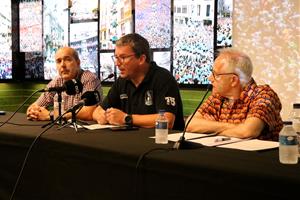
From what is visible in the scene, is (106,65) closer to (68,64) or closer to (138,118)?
(68,64)

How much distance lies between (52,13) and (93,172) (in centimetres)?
402


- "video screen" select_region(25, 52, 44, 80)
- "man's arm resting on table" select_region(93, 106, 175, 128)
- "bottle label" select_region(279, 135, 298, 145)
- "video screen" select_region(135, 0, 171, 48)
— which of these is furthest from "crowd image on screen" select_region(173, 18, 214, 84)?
"bottle label" select_region(279, 135, 298, 145)

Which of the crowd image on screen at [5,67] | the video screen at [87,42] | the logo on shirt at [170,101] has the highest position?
the video screen at [87,42]

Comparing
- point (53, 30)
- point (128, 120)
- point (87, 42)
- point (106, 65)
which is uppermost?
point (53, 30)

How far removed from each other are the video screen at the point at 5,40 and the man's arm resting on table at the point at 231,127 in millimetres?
3843

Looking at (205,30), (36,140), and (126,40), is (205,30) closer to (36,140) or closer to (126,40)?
(126,40)

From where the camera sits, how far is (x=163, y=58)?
4.78 m

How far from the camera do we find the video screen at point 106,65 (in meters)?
5.25

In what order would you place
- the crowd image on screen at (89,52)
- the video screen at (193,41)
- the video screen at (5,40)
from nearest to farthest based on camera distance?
the video screen at (193,41)
the crowd image on screen at (89,52)
the video screen at (5,40)

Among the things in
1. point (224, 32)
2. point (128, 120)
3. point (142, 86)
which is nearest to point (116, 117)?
point (128, 120)

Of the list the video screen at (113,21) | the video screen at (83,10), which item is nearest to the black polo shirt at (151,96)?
the video screen at (113,21)

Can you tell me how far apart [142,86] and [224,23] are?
134 cm

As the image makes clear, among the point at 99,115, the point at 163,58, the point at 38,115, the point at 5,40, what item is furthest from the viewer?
the point at 5,40

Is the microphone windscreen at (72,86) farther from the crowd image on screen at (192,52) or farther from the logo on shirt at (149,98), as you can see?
the crowd image on screen at (192,52)
